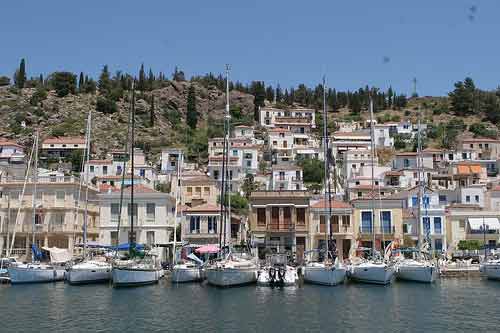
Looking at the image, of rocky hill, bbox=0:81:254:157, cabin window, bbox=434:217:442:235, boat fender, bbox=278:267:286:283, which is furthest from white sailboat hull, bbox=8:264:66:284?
rocky hill, bbox=0:81:254:157

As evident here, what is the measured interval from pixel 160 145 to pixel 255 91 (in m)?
51.2

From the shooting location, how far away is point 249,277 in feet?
156

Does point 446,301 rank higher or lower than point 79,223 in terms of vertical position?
lower

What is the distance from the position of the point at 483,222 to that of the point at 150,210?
35821mm

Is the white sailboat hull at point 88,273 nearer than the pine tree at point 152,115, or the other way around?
the white sailboat hull at point 88,273

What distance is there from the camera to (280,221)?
2421 inches

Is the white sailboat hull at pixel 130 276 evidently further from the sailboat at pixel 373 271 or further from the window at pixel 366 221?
the window at pixel 366 221

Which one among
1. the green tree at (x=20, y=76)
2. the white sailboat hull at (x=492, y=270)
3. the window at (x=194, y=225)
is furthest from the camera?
the green tree at (x=20, y=76)

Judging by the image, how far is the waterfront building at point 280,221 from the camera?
202 feet

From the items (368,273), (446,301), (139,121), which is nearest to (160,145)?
(139,121)

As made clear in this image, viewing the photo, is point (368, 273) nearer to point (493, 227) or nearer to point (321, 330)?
point (321, 330)

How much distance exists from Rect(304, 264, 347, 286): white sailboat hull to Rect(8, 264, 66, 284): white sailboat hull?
71.3 ft

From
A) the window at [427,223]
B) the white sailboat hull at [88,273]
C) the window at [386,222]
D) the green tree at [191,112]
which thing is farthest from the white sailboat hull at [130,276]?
the green tree at [191,112]

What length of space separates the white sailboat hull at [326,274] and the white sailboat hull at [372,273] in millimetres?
1707
